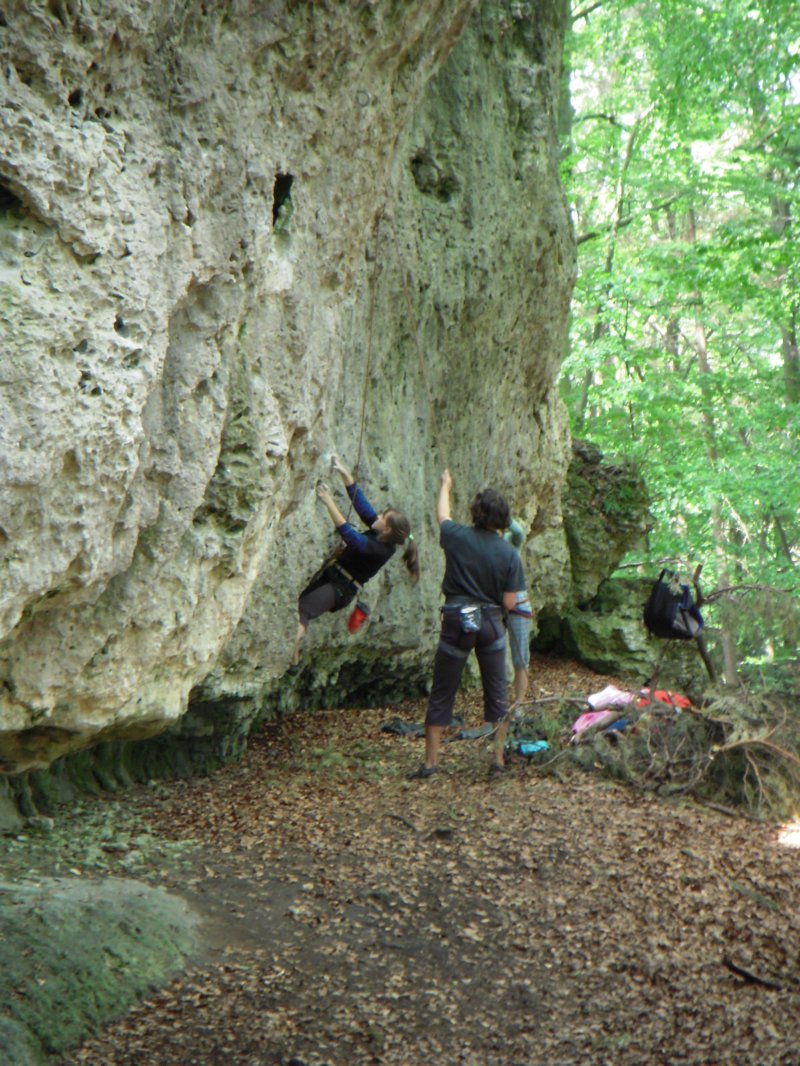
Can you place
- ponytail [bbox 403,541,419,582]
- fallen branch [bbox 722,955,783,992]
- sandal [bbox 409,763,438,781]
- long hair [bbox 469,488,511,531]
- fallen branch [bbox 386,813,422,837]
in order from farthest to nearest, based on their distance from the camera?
1. ponytail [bbox 403,541,419,582]
2. sandal [bbox 409,763,438,781]
3. long hair [bbox 469,488,511,531]
4. fallen branch [bbox 386,813,422,837]
5. fallen branch [bbox 722,955,783,992]

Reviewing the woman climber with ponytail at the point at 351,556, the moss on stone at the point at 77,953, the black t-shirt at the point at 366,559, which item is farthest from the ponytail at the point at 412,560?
the moss on stone at the point at 77,953

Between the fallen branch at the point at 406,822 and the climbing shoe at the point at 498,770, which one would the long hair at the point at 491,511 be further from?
the fallen branch at the point at 406,822

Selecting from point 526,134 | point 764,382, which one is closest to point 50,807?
point 526,134

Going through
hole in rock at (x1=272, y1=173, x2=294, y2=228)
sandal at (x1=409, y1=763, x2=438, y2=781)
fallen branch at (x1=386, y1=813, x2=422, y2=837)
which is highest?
hole in rock at (x1=272, y1=173, x2=294, y2=228)

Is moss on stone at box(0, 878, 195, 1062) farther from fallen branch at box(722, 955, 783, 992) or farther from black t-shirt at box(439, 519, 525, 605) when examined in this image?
black t-shirt at box(439, 519, 525, 605)

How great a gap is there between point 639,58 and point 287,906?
1851 cm

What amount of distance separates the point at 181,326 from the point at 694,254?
13.6 metres

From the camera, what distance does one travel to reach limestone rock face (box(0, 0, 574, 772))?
12.7 feet

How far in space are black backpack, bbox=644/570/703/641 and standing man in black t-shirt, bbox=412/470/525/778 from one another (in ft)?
3.85

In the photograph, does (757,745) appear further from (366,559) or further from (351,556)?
(351,556)

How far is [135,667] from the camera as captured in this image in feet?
17.7

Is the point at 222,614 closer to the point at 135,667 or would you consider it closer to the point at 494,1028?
the point at 135,667

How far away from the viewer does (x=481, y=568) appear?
7.73m

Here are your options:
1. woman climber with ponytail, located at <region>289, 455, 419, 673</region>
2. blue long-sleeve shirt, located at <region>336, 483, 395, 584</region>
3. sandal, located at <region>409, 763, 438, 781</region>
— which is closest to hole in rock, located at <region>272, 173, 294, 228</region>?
woman climber with ponytail, located at <region>289, 455, 419, 673</region>
